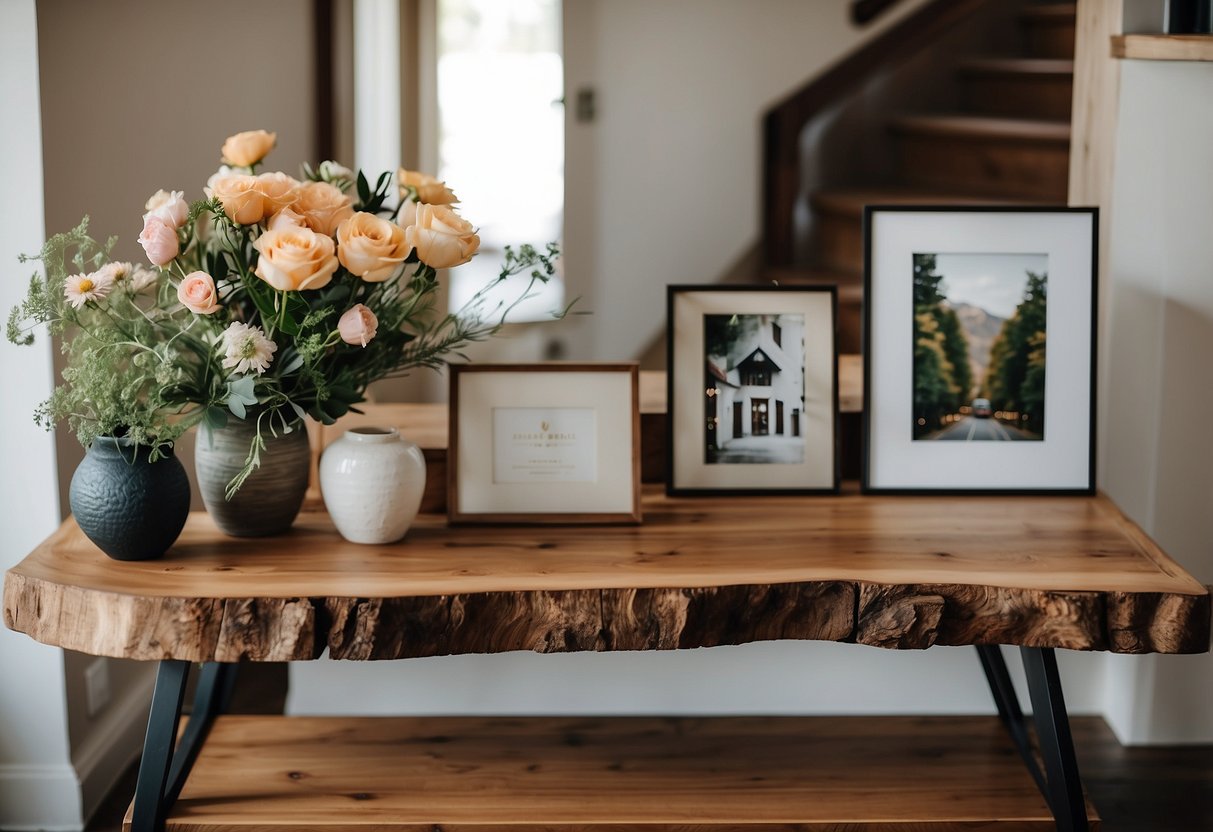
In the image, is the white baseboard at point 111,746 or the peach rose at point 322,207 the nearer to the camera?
the peach rose at point 322,207

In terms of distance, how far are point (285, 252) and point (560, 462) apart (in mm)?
530

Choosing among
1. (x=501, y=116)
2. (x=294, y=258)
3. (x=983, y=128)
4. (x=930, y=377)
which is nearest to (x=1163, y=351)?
(x=930, y=377)

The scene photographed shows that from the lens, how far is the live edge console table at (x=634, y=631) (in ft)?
4.79

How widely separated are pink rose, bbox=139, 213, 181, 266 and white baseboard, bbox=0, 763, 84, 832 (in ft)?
3.47

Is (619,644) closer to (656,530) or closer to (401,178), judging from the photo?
(656,530)

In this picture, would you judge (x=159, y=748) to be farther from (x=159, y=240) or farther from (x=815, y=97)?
(x=815, y=97)

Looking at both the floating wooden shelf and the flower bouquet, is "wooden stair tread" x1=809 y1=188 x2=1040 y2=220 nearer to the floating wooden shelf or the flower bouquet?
the floating wooden shelf

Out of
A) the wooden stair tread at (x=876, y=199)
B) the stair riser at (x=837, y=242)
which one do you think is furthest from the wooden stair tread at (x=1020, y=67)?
the stair riser at (x=837, y=242)

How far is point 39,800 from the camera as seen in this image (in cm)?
204

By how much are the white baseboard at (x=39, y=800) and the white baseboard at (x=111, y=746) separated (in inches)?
0.8

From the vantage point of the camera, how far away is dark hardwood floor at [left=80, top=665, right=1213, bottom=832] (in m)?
2.05

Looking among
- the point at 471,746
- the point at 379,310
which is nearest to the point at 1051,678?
the point at 471,746

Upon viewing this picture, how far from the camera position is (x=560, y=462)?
1.76 metres

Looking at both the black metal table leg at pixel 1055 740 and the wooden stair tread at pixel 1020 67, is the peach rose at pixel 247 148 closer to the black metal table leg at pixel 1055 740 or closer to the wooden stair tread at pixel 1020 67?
the black metal table leg at pixel 1055 740
